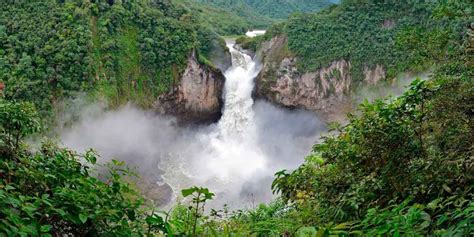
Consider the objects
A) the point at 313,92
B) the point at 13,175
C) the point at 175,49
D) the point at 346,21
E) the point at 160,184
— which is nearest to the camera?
the point at 13,175

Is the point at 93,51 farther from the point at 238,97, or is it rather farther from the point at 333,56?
the point at 333,56

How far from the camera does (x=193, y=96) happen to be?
28016 millimetres

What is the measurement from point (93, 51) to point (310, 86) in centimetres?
1520

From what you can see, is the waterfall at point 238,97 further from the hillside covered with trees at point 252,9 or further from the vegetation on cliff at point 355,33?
the hillside covered with trees at point 252,9

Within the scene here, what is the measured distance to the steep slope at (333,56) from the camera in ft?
97.0

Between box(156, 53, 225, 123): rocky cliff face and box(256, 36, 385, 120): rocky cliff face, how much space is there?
3.73 m

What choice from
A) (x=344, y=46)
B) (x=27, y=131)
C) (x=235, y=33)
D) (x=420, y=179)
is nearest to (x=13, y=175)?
(x=27, y=131)

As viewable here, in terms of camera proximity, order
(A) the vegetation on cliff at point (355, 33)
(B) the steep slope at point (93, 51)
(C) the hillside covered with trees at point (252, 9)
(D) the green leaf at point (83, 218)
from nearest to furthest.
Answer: (D) the green leaf at point (83, 218) → (B) the steep slope at point (93, 51) → (A) the vegetation on cliff at point (355, 33) → (C) the hillside covered with trees at point (252, 9)

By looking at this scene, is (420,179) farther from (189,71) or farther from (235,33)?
(235,33)

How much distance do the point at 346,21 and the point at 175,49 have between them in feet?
45.5

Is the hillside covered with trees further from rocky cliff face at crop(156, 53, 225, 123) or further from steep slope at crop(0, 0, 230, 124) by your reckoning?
rocky cliff face at crop(156, 53, 225, 123)

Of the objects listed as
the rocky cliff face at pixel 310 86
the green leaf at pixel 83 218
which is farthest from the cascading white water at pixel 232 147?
the green leaf at pixel 83 218

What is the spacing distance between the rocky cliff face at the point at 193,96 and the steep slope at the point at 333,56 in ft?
12.4

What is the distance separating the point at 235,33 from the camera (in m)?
52.9
